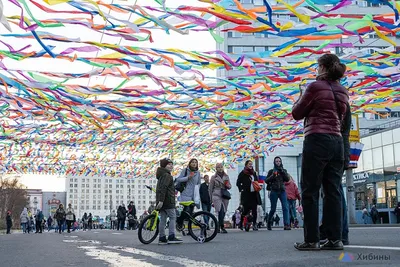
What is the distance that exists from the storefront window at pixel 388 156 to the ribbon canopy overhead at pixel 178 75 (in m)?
16.1

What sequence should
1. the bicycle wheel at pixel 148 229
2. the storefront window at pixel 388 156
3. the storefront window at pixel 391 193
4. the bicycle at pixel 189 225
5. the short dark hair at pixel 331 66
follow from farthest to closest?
the storefront window at pixel 388 156, the storefront window at pixel 391 193, the bicycle wheel at pixel 148 229, the bicycle at pixel 189 225, the short dark hair at pixel 331 66

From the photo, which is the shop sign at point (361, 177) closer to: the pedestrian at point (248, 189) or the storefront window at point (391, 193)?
the storefront window at point (391, 193)

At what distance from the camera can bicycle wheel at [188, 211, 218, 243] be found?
30.7 feet

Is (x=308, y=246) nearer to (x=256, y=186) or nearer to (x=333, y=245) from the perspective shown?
(x=333, y=245)

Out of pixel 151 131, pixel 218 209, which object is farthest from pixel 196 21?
pixel 151 131

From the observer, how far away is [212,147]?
2742 cm

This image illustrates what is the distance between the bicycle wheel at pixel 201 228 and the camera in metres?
9.37

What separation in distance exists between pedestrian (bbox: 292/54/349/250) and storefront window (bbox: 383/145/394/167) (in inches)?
1360

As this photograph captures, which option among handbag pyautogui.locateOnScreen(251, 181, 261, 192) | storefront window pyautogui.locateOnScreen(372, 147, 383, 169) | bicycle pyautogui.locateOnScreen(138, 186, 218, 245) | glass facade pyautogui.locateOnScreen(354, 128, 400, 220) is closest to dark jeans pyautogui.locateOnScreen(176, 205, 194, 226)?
bicycle pyautogui.locateOnScreen(138, 186, 218, 245)

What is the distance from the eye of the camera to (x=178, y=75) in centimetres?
1468

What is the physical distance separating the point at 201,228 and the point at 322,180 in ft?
13.5

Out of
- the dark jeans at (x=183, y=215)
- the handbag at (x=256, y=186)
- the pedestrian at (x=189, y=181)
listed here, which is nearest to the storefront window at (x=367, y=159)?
the handbag at (x=256, y=186)

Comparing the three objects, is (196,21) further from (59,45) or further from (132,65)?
(59,45)

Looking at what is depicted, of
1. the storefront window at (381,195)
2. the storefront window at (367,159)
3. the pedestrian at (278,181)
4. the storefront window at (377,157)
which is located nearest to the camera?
the pedestrian at (278,181)
